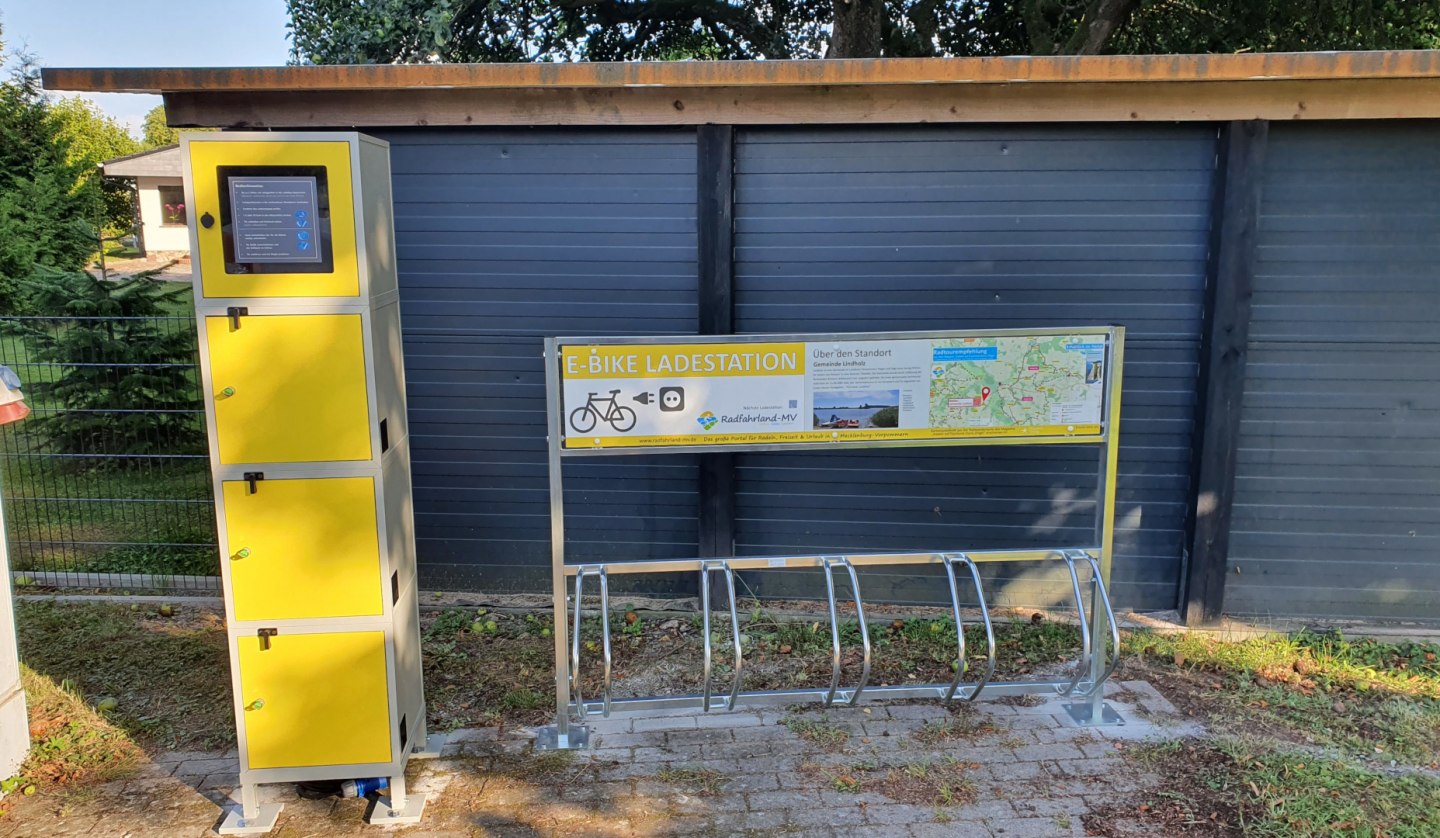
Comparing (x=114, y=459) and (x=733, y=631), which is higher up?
(x=114, y=459)

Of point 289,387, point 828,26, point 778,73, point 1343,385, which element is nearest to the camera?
point 289,387

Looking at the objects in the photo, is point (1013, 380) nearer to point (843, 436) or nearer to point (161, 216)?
point (843, 436)

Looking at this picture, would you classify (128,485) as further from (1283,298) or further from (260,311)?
(1283,298)

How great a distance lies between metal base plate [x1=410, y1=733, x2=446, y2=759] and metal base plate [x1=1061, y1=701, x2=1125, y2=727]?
108 inches

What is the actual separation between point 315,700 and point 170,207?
29980 millimetres

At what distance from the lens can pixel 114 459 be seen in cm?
581

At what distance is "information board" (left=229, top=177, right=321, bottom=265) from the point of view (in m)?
3.16

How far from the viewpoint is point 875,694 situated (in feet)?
13.7

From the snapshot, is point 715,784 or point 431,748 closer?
point 715,784

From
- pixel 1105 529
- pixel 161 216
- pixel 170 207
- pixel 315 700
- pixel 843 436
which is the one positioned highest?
pixel 170 207

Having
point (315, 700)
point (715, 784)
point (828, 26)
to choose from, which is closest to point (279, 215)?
point (315, 700)

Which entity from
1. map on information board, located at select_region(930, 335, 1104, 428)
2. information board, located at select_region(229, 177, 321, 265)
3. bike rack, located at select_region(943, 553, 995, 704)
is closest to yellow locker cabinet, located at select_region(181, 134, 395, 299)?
information board, located at select_region(229, 177, 321, 265)

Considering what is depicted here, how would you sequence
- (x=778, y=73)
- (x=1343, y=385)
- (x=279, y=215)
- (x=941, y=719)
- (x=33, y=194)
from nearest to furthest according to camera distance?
1. (x=279, y=215)
2. (x=941, y=719)
3. (x=778, y=73)
4. (x=1343, y=385)
5. (x=33, y=194)

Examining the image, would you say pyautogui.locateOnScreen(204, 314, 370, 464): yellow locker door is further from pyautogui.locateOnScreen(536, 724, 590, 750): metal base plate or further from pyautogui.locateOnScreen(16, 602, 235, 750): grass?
pyautogui.locateOnScreen(16, 602, 235, 750): grass
